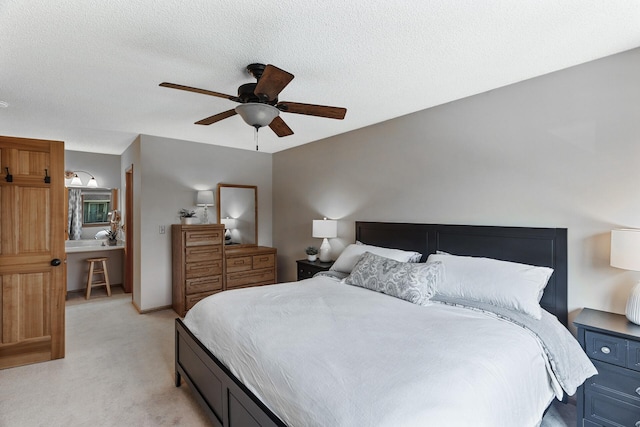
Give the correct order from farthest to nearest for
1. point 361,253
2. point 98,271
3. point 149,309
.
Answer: point 98,271 → point 149,309 → point 361,253

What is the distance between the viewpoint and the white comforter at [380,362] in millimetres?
1206

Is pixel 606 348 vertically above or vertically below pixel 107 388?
above

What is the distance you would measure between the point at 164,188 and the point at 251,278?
184cm

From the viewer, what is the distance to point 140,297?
4.32 metres

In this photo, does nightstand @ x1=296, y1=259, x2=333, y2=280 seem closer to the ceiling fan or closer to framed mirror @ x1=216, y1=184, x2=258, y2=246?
framed mirror @ x1=216, y1=184, x2=258, y2=246

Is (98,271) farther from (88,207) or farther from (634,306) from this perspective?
(634,306)

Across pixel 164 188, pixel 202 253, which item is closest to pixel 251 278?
pixel 202 253

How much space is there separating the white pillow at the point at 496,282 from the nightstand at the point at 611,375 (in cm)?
30

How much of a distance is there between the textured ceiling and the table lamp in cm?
124

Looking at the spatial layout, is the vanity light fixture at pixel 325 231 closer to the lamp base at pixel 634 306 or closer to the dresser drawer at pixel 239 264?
the dresser drawer at pixel 239 264

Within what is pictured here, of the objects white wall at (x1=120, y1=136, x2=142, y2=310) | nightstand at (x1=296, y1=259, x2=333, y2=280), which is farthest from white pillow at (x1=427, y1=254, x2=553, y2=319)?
white wall at (x1=120, y1=136, x2=142, y2=310)

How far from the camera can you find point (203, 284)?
4426mm

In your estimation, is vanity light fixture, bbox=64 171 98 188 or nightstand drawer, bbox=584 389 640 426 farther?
vanity light fixture, bbox=64 171 98 188

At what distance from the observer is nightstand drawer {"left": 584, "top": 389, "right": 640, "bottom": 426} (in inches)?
70.8
